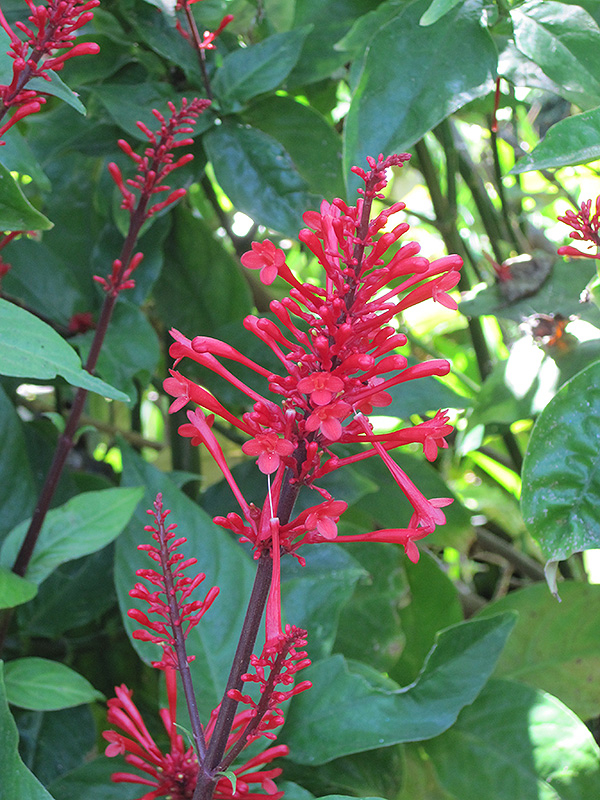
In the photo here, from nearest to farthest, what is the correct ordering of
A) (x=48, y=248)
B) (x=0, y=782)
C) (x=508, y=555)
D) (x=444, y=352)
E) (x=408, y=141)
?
(x=0, y=782) → (x=408, y=141) → (x=48, y=248) → (x=508, y=555) → (x=444, y=352)

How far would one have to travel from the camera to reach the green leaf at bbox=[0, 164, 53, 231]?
39 cm

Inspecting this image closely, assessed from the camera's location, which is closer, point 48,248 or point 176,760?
point 176,760

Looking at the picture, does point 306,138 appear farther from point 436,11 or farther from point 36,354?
point 36,354

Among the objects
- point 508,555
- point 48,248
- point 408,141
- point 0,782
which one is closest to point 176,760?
point 0,782

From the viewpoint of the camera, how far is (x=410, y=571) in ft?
2.44

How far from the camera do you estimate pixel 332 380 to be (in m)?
0.28

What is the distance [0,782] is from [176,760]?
84 mm

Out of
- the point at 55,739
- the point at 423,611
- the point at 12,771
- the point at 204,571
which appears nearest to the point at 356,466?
the point at 423,611

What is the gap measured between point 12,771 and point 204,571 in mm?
208

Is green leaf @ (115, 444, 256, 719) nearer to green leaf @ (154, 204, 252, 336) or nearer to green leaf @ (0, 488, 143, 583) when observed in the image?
green leaf @ (0, 488, 143, 583)

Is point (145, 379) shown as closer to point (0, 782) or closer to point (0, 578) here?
point (0, 578)

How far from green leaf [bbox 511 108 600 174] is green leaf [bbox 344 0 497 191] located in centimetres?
11

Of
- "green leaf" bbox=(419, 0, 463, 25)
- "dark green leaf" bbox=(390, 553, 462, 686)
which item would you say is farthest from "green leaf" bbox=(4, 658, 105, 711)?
"green leaf" bbox=(419, 0, 463, 25)

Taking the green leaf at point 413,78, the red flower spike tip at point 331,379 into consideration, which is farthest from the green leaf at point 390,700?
the green leaf at point 413,78
